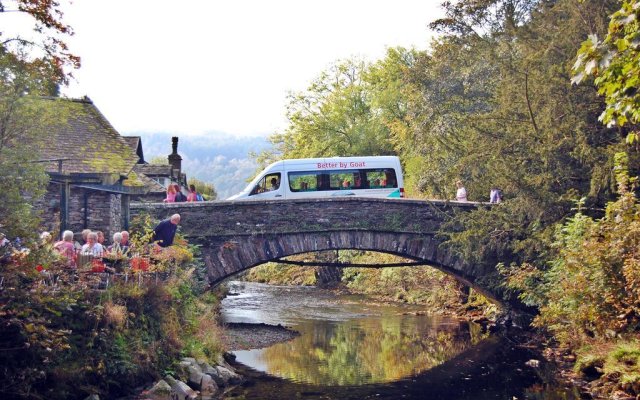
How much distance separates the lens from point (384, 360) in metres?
19.4

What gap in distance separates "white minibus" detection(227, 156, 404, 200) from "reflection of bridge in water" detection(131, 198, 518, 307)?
3875 millimetres

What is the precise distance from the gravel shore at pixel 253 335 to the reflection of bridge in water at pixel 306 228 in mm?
1863

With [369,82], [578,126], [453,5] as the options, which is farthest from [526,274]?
[369,82]

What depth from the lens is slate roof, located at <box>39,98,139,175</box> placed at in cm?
1948

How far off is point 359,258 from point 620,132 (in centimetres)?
2060

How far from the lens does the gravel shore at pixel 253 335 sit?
21.1m

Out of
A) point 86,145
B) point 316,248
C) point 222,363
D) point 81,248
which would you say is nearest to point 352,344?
point 316,248

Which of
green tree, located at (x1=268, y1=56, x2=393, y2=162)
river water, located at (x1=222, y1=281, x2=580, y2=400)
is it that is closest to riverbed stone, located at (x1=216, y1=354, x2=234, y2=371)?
river water, located at (x1=222, y1=281, x2=580, y2=400)

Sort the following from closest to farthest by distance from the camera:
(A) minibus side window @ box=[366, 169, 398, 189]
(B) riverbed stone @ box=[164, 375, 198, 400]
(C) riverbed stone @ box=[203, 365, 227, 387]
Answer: (B) riverbed stone @ box=[164, 375, 198, 400], (C) riverbed stone @ box=[203, 365, 227, 387], (A) minibus side window @ box=[366, 169, 398, 189]

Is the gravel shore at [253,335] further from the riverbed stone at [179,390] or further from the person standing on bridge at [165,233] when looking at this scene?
the riverbed stone at [179,390]

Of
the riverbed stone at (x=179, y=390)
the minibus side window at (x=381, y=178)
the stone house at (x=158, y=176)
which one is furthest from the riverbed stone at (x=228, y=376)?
the stone house at (x=158, y=176)

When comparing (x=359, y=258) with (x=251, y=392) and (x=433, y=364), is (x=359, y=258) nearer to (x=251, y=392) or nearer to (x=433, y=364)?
(x=433, y=364)

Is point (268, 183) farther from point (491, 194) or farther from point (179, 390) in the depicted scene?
point (179, 390)

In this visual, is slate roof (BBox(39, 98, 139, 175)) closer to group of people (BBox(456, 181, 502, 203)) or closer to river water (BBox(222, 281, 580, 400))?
river water (BBox(222, 281, 580, 400))
